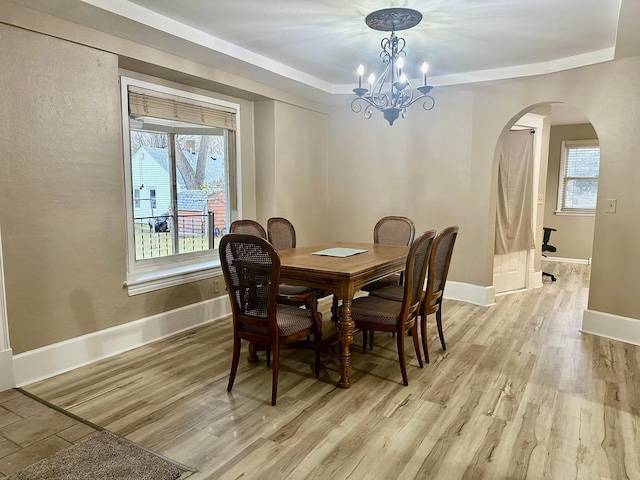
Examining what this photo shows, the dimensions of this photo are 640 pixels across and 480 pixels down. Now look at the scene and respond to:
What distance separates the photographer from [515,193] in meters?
5.23

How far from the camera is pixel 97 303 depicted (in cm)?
322

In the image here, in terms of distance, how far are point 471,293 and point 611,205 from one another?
67.1 inches

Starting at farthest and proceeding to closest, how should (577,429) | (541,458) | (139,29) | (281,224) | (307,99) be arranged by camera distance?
(307,99) < (281,224) < (139,29) < (577,429) < (541,458)

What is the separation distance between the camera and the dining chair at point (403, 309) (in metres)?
2.74

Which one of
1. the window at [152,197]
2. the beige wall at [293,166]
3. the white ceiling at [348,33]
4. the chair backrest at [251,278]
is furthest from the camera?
the beige wall at [293,166]

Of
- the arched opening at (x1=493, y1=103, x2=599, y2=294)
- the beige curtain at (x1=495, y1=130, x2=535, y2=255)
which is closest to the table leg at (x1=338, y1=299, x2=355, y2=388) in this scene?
the arched opening at (x1=493, y1=103, x2=599, y2=294)

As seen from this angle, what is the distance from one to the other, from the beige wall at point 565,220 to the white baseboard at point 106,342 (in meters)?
6.26

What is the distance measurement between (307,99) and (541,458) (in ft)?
14.2

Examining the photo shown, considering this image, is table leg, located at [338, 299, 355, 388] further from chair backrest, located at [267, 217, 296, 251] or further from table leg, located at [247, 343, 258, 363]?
chair backrest, located at [267, 217, 296, 251]

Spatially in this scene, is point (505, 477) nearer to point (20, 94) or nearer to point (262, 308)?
point (262, 308)

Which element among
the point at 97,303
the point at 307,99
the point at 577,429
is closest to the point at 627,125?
the point at 577,429

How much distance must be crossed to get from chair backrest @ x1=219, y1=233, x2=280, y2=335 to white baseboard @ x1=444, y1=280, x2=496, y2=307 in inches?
122

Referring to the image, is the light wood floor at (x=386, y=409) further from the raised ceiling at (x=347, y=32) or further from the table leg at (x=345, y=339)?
the raised ceiling at (x=347, y=32)

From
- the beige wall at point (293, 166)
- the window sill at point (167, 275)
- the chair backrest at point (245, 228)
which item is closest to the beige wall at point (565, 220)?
the beige wall at point (293, 166)
